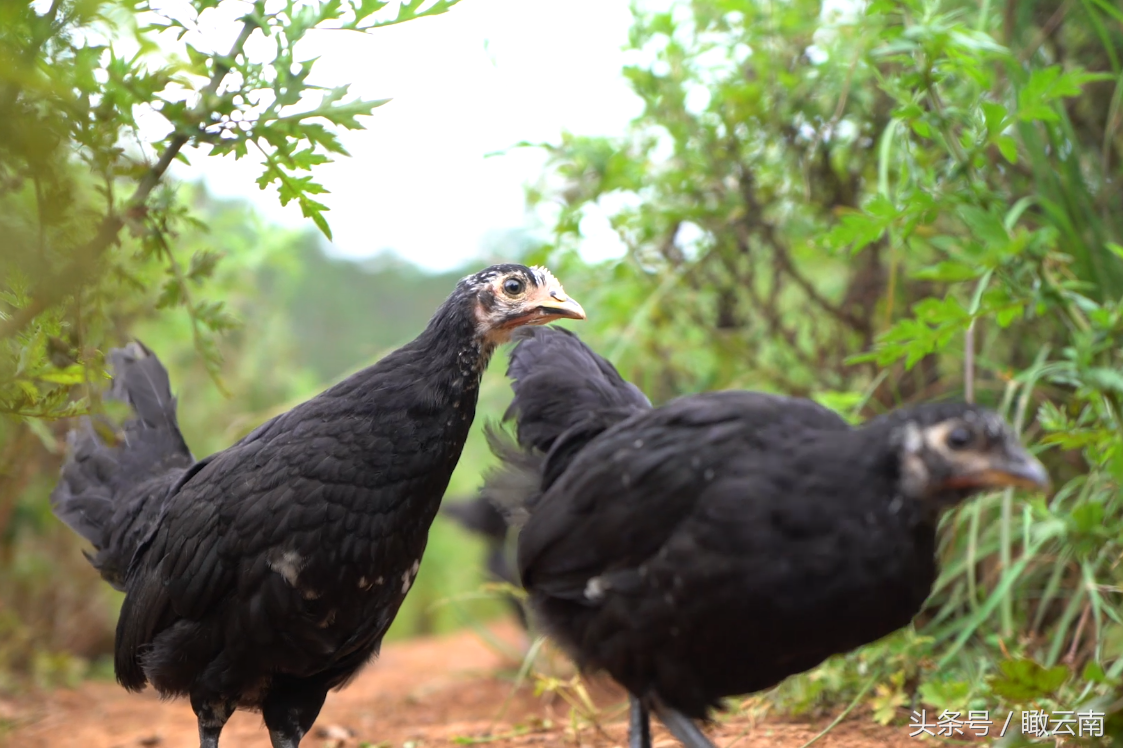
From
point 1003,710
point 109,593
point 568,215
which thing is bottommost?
point 109,593

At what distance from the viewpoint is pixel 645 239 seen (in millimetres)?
5141

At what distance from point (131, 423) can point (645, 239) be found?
273cm

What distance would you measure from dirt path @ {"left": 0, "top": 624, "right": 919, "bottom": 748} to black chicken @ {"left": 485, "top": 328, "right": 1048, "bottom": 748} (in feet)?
1.44

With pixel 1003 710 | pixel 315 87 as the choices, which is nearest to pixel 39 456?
pixel 315 87

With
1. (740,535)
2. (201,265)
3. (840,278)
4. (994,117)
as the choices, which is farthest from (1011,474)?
(840,278)

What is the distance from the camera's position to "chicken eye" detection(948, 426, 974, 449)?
212cm

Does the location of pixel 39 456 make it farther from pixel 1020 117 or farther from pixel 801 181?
pixel 1020 117

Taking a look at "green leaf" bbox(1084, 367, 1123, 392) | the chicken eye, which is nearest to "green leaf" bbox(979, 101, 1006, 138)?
"green leaf" bbox(1084, 367, 1123, 392)

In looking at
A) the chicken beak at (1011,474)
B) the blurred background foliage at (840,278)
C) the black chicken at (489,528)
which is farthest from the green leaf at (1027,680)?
the black chicken at (489,528)

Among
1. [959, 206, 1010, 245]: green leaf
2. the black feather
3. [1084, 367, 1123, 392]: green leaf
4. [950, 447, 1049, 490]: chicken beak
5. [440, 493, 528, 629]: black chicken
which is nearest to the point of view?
[950, 447, 1049, 490]: chicken beak

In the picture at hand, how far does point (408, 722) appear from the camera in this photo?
16.1ft

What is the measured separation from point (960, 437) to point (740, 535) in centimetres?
54

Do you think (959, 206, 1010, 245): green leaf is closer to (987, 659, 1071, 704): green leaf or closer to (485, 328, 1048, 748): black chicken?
→ (485, 328, 1048, 748): black chicken

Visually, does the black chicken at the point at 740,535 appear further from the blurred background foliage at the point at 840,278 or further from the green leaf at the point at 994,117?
the green leaf at the point at 994,117
